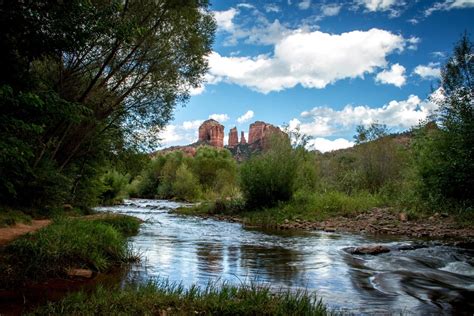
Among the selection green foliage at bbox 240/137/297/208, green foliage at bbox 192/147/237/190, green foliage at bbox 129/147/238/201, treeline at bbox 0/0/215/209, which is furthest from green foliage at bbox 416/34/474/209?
green foliage at bbox 192/147/237/190

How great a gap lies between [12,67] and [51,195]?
1048 centimetres

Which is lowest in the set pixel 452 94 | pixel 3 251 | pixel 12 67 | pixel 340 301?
pixel 340 301

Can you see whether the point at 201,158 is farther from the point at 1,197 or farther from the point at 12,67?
the point at 12,67

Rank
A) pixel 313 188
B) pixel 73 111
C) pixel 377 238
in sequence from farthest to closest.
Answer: pixel 313 188, pixel 377 238, pixel 73 111

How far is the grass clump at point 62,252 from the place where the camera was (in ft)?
24.9

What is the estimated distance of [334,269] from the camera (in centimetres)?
1030

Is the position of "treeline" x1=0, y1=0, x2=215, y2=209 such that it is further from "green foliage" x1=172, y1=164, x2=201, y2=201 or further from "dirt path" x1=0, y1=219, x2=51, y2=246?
"green foliage" x1=172, y1=164, x2=201, y2=201

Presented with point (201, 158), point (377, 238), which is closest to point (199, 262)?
point (377, 238)

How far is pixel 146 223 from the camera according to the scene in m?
21.6

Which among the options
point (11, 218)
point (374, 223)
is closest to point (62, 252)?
point (11, 218)

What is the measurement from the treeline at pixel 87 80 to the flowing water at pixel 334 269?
4380 mm

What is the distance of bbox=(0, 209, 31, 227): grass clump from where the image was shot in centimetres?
1245

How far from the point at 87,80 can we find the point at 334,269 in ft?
43.8

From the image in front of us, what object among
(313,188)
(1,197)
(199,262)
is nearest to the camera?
(199,262)
